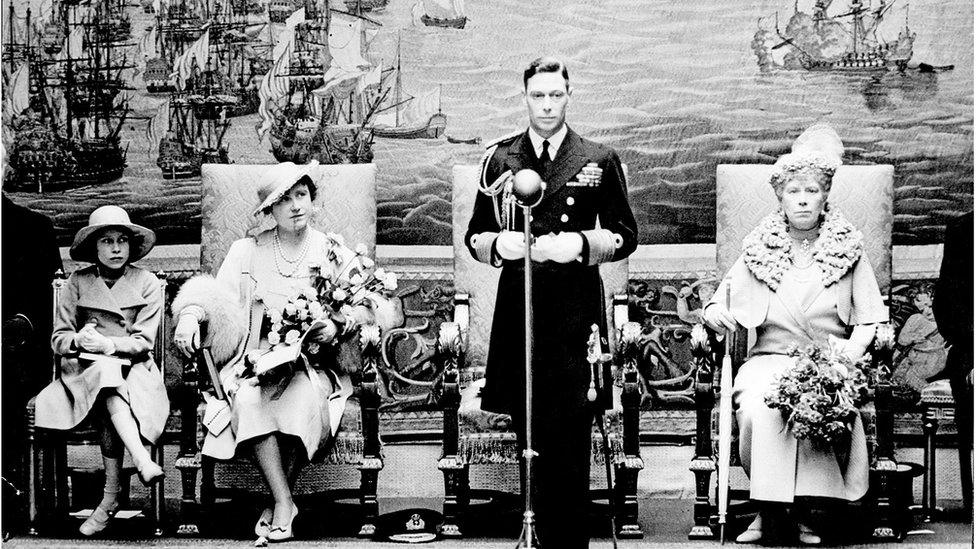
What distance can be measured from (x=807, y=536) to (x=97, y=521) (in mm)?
3072

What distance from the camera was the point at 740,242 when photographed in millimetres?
6812

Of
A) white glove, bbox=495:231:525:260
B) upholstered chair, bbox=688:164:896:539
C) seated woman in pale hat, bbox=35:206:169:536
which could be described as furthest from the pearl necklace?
upholstered chair, bbox=688:164:896:539

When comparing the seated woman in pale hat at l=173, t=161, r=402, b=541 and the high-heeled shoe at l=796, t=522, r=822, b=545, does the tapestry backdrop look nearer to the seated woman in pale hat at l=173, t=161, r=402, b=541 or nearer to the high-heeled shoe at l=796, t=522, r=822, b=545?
the seated woman in pale hat at l=173, t=161, r=402, b=541

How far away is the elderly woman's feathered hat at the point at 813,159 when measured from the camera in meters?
6.23

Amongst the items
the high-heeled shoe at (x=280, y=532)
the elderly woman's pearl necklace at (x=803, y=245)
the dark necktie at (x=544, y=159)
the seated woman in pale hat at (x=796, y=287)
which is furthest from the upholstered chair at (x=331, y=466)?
the elderly woman's pearl necklace at (x=803, y=245)

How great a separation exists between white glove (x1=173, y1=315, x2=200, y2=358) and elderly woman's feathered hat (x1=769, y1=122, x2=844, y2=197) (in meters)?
2.63

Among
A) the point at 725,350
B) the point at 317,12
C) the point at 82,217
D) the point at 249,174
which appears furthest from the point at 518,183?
the point at 82,217

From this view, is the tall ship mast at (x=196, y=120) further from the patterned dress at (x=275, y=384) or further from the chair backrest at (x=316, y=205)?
the patterned dress at (x=275, y=384)

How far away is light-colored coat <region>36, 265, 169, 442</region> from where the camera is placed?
6422 millimetres

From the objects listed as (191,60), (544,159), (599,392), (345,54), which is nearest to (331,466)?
(599,392)

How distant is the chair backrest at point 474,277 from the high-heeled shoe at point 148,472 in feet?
4.99

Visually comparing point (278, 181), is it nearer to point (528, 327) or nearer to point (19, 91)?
point (528, 327)

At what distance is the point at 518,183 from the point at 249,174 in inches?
81.2

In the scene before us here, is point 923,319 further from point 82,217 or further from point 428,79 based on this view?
point 82,217
